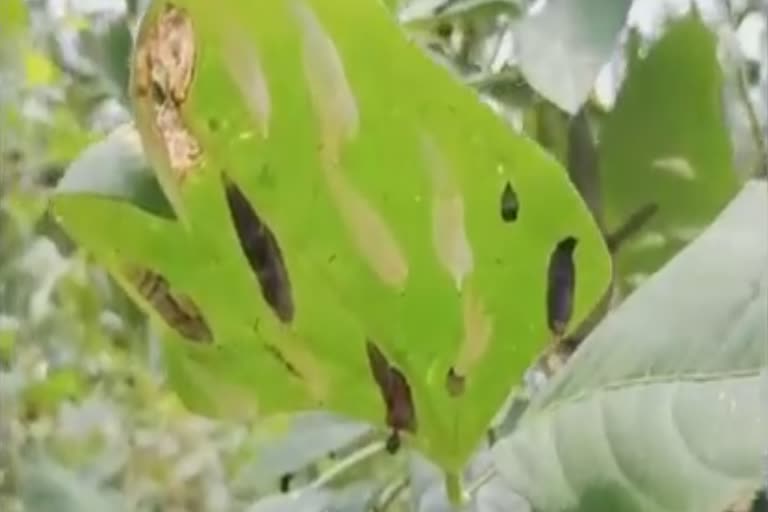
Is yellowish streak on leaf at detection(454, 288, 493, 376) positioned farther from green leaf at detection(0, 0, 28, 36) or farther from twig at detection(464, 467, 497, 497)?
green leaf at detection(0, 0, 28, 36)

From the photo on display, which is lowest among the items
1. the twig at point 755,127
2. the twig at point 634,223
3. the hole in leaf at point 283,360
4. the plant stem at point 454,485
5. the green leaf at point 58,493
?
the green leaf at point 58,493

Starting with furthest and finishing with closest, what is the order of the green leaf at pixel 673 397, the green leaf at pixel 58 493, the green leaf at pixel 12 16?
the green leaf at pixel 12 16 < the green leaf at pixel 58 493 < the green leaf at pixel 673 397

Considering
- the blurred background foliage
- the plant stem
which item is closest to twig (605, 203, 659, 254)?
the blurred background foliage

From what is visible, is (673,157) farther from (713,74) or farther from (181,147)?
(181,147)

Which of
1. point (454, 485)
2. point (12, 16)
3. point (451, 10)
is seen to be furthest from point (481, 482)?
point (12, 16)

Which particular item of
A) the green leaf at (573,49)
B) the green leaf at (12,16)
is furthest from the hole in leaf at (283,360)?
the green leaf at (12,16)

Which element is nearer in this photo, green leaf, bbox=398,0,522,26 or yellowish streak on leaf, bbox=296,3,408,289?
yellowish streak on leaf, bbox=296,3,408,289

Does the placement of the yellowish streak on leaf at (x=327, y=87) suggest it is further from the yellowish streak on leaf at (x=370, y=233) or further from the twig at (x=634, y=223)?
the twig at (x=634, y=223)
